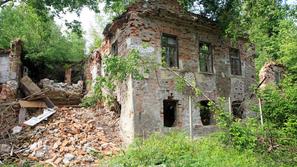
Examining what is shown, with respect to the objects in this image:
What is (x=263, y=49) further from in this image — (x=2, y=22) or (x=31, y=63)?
(x=2, y=22)

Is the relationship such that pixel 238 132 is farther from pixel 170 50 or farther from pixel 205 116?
pixel 170 50

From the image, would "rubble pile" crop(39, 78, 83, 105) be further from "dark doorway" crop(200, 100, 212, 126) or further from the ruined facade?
the ruined facade

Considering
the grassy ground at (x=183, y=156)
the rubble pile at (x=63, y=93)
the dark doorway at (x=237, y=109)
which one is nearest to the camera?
the grassy ground at (x=183, y=156)

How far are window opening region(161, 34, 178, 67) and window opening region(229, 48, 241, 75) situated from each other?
379 centimetres

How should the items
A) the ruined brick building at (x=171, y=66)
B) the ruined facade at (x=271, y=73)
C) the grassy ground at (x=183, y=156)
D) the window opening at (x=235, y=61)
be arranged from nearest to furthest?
the grassy ground at (x=183, y=156)
the ruined brick building at (x=171, y=66)
the window opening at (x=235, y=61)
the ruined facade at (x=271, y=73)

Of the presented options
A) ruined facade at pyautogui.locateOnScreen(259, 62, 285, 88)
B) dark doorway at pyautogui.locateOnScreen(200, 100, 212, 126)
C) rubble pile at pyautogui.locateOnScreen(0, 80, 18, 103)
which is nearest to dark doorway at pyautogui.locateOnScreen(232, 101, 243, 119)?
dark doorway at pyautogui.locateOnScreen(200, 100, 212, 126)

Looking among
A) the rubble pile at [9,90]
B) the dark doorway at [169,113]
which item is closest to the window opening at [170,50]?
the dark doorway at [169,113]

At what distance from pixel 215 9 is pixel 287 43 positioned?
5517 mm

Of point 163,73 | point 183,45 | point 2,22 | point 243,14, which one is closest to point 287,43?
point 243,14

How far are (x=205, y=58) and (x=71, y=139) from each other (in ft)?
22.9

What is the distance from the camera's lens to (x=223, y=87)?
14.1 meters

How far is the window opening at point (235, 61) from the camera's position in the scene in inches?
599

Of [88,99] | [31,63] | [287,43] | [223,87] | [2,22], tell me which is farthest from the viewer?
[2,22]

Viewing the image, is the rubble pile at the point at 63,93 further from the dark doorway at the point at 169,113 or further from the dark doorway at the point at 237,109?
the dark doorway at the point at 237,109
